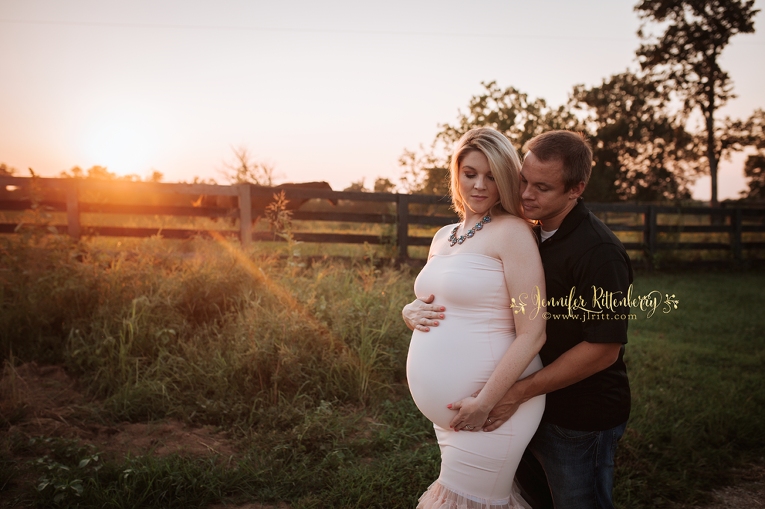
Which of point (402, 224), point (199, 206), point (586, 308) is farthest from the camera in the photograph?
point (402, 224)

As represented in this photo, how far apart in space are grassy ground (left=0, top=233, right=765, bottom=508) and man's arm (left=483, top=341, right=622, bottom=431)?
1217mm

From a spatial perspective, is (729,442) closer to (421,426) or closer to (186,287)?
(421,426)

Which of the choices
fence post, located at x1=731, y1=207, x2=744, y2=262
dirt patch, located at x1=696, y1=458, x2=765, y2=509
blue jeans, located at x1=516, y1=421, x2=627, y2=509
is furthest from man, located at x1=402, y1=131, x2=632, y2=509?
fence post, located at x1=731, y1=207, x2=744, y2=262

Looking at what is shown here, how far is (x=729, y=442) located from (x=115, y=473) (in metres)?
4.21

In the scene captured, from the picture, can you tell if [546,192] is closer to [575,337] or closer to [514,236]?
[514,236]

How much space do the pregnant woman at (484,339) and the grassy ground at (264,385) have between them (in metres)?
0.97

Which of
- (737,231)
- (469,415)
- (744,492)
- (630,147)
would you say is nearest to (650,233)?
(737,231)

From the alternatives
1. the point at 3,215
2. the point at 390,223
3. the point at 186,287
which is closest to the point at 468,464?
the point at 186,287

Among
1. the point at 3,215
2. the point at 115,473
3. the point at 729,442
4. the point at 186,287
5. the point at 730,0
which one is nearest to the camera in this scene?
the point at 115,473

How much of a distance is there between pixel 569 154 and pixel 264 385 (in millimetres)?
2827

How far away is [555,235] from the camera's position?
→ 1.67m

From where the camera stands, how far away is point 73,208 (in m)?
6.04

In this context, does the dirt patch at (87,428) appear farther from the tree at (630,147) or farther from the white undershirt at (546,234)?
the tree at (630,147)

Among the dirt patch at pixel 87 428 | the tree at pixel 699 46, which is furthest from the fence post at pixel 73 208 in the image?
the tree at pixel 699 46
